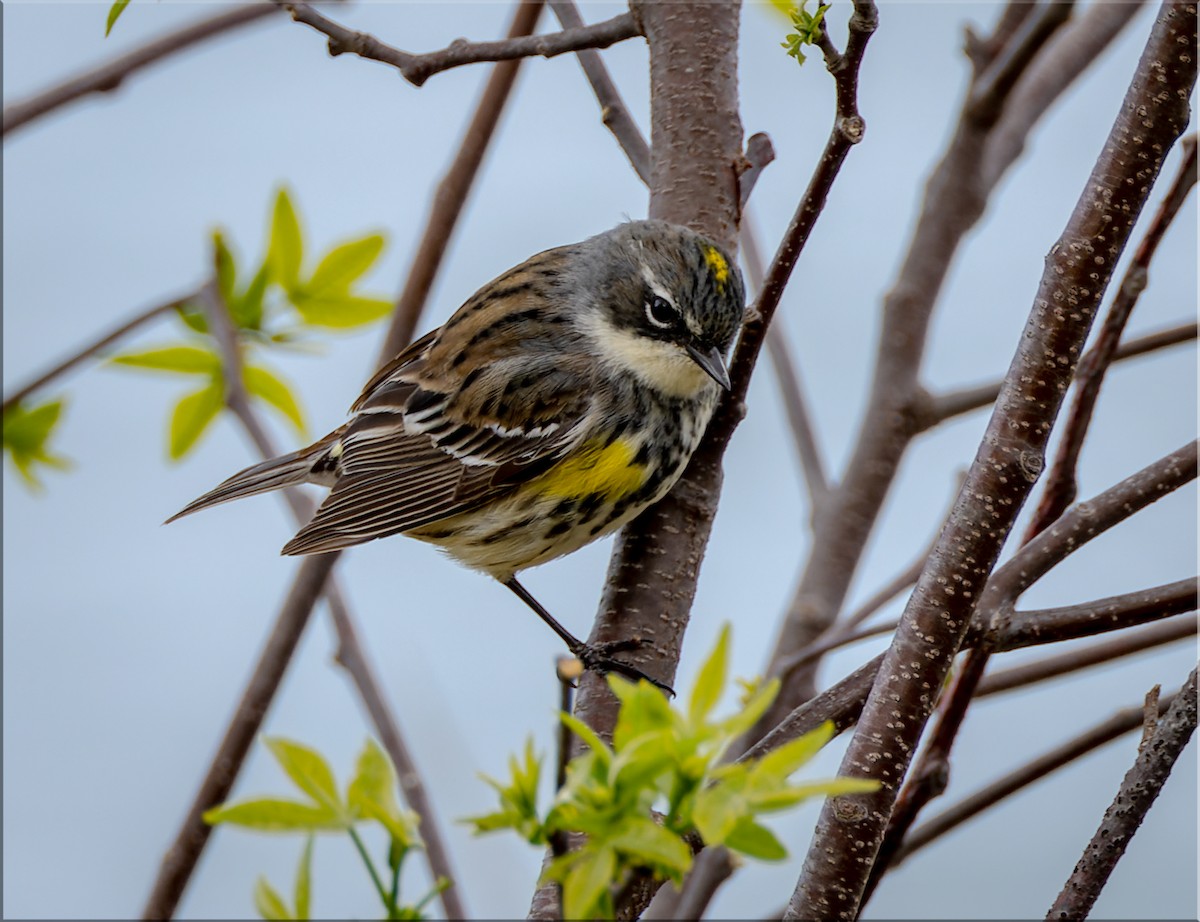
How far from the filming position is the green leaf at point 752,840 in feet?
2.45

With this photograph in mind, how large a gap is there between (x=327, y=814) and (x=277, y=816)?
1.5 inches

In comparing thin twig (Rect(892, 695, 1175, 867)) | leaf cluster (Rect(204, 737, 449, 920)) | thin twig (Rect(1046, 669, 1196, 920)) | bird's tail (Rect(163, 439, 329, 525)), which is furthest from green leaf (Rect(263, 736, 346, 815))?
bird's tail (Rect(163, 439, 329, 525))

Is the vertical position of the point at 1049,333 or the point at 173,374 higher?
the point at 173,374

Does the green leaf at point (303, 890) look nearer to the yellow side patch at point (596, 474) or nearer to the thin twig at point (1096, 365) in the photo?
the thin twig at point (1096, 365)

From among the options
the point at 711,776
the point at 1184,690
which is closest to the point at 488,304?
the point at 1184,690

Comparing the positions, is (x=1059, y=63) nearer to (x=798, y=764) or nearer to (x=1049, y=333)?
(x=1049, y=333)

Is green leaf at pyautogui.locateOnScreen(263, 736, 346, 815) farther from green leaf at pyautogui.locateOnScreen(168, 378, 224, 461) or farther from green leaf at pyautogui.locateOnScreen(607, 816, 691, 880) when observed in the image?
green leaf at pyautogui.locateOnScreen(168, 378, 224, 461)

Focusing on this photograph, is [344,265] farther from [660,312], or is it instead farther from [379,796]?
[379,796]

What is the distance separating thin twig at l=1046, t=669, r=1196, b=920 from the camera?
104 cm

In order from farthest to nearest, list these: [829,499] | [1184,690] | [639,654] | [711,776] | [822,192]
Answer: [829,499]
[639,654]
[822,192]
[1184,690]
[711,776]

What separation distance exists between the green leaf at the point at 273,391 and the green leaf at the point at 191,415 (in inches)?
2.0

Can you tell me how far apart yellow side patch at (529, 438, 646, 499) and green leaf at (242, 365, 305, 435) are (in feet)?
1.57

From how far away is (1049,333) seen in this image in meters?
1.12

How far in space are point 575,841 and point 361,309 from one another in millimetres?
1150
